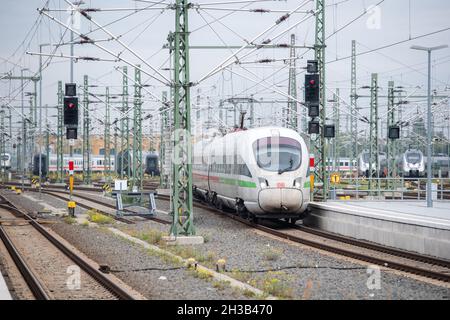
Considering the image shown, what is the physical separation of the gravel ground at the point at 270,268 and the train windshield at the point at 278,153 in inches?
94.1

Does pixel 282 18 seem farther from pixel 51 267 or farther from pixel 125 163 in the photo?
pixel 125 163

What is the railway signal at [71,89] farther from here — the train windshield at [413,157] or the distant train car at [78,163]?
the distant train car at [78,163]

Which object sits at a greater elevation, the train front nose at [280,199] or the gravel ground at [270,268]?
the train front nose at [280,199]

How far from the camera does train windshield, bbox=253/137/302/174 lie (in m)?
24.8

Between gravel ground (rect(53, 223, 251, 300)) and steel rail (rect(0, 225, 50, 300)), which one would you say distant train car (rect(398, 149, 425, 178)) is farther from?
steel rail (rect(0, 225, 50, 300))

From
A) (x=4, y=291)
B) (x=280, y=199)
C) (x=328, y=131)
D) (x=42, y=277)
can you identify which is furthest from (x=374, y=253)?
(x=328, y=131)

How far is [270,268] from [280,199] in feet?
28.2

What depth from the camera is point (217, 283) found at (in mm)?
13703

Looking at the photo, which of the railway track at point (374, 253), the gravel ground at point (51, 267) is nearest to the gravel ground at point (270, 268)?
the railway track at point (374, 253)

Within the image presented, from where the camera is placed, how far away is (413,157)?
76.8 metres

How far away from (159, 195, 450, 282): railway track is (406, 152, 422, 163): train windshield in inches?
2090

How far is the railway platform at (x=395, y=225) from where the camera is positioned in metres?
18.2
